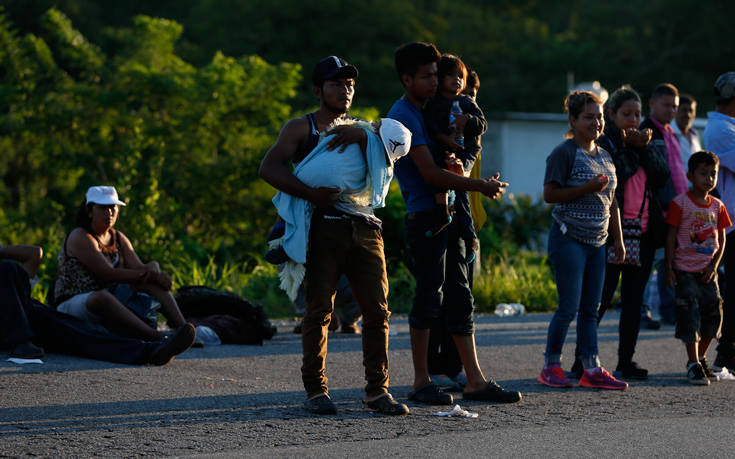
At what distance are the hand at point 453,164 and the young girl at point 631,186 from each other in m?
1.55

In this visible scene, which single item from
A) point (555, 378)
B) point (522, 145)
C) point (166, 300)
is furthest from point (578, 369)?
point (522, 145)

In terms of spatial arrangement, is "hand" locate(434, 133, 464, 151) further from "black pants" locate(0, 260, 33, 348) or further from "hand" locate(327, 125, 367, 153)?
"black pants" locate(0, 260, 33, 348)

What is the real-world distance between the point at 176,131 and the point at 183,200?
1250 millimetres

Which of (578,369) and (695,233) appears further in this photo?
(695,233)

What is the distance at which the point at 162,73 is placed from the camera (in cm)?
1794

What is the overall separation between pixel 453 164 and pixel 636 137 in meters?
1.69

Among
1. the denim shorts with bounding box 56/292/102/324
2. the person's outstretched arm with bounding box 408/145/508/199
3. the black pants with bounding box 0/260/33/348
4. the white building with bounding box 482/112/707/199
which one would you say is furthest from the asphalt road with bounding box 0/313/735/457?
the white building with bounding box 482/112/707/199

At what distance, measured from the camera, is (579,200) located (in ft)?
21.6

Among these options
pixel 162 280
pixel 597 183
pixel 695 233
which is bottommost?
pixel 162 280

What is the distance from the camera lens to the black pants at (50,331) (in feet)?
23.2

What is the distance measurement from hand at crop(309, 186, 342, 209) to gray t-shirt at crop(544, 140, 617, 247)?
174 centimetres

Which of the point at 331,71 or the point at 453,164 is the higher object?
the point at 331,71

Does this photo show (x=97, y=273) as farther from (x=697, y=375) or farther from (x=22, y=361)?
(x=697, y=375)

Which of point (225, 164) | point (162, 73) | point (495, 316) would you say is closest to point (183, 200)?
point (225, 164)
